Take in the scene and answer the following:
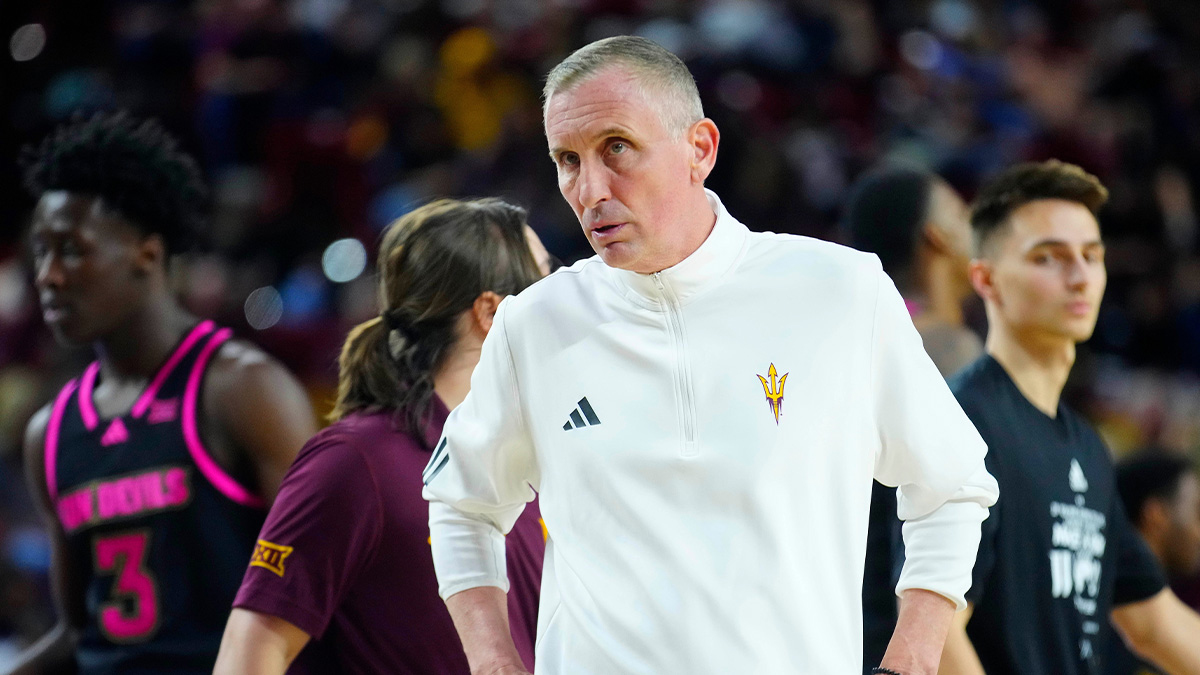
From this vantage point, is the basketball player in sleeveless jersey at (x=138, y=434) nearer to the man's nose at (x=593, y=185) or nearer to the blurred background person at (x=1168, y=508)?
the man's nose at (x=593, y=185)

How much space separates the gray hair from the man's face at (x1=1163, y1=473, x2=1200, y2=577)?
4.32 metres

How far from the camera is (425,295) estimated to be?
10.5 feet

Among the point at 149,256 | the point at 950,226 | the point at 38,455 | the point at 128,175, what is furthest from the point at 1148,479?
the point at 38,455

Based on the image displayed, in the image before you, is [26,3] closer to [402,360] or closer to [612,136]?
[402,360]

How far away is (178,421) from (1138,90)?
7.71 metres

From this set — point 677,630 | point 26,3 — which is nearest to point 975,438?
point 677,630

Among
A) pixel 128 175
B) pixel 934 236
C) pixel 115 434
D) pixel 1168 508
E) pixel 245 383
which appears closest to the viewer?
pixel 245 383

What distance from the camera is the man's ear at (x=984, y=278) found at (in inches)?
159

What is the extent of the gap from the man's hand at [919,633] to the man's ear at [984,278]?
181cm

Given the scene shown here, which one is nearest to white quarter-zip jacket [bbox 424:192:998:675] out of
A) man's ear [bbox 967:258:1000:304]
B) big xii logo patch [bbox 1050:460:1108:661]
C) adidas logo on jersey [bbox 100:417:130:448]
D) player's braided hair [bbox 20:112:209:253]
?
big xii logo patch [bbox 1050:460:1108:661]

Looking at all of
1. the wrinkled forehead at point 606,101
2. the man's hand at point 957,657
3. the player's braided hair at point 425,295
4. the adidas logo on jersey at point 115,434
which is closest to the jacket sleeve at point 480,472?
the wrinkled forehead at point 606,101

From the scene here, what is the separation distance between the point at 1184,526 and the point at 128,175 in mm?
4507

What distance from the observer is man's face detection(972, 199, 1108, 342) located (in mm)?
3865

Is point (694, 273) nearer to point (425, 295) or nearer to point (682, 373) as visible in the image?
point (682, 373)
